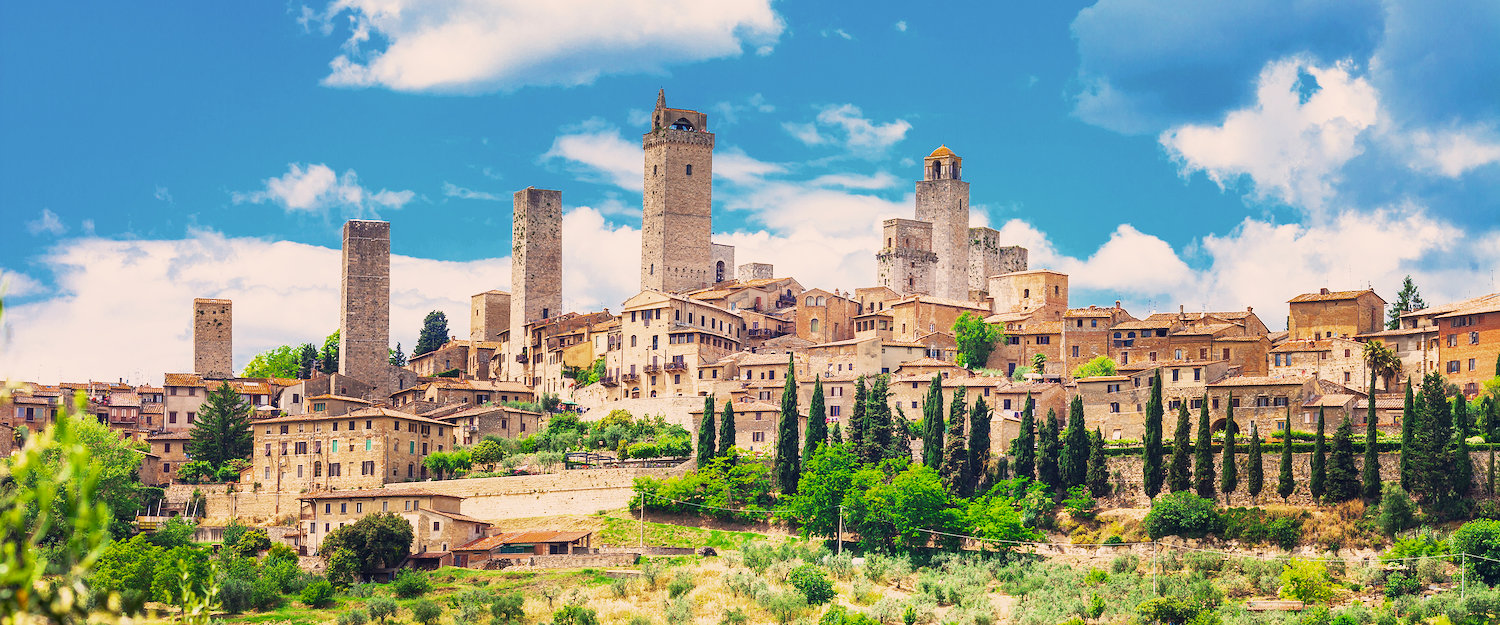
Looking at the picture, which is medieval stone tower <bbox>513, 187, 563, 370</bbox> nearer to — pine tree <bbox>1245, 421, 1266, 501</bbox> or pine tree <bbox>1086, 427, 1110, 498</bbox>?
pine tree <bbox>1086, 427, 1110, 498</bbox>

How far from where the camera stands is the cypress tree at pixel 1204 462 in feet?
193

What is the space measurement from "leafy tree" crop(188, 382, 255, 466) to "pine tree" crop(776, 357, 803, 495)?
85.4 ft

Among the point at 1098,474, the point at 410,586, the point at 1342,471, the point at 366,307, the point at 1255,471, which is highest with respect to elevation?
the point at 366,307

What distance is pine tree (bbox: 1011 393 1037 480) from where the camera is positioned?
63.3 meters

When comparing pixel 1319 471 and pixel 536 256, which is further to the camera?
pixel 536 256

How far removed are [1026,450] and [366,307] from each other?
4788 cm

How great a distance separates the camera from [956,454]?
209ft

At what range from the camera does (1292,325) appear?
7794 cm

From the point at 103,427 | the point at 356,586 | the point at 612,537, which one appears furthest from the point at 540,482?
the point at 103,427

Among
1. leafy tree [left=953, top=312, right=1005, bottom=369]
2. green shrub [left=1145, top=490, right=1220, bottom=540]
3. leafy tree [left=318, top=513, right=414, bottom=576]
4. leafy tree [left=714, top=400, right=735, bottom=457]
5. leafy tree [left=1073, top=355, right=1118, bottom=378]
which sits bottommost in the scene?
leafy tree [left=318, top=513, right=414, bottom=576]

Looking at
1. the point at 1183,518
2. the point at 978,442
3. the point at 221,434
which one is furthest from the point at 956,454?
the point at 221,434

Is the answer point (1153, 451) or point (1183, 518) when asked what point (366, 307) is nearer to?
point (1153, 451)

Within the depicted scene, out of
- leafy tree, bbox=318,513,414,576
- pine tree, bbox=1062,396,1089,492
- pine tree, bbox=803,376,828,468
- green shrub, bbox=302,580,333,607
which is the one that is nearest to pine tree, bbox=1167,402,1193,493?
pine tree, bbox=1062,396,1089,492

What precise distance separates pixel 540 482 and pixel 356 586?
11.1 metres
